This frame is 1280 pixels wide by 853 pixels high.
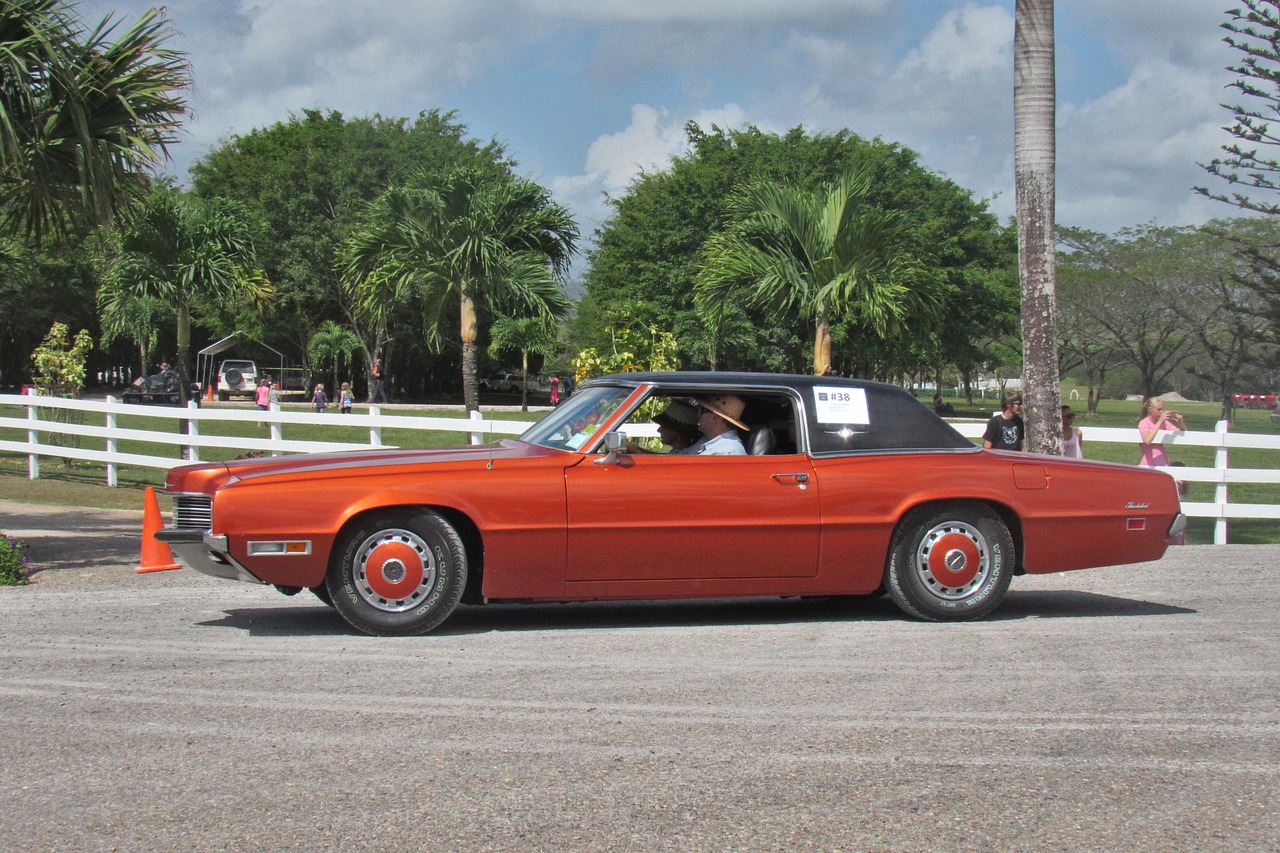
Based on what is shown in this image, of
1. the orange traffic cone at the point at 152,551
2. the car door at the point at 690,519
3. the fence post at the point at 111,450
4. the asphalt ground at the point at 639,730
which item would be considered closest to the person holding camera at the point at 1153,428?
the asphalt ground at the point at 639,730

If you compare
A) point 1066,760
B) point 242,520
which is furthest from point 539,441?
point 1066,760

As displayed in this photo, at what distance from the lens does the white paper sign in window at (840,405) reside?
7.17 m

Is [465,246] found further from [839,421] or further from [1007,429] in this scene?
[839,421]

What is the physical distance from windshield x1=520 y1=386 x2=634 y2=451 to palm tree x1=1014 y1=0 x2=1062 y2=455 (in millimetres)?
6053

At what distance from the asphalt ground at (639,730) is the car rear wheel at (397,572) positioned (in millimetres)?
152

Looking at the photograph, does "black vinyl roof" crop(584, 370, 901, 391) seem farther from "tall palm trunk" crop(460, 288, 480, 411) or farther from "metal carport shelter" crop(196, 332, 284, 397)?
"metal carport shelter" crop(196, 332, 284, 397)

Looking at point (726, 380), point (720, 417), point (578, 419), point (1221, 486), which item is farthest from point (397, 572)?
point (1221, 486)

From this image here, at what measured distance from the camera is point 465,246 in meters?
17.6

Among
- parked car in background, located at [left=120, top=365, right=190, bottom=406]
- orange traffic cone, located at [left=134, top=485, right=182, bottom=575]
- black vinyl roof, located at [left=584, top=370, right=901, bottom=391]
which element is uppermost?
parked car in background, located at [left=120, top=365, right=190, bottom=406]

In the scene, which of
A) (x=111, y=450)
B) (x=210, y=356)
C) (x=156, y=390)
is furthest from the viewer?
(x=210, y=356)

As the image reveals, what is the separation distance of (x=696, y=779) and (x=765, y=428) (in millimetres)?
3235

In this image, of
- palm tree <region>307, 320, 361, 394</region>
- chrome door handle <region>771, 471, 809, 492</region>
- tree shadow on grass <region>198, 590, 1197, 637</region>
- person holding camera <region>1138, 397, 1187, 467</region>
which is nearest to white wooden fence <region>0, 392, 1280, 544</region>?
person holding camera <region>1138, 397, 1187, 467</region>

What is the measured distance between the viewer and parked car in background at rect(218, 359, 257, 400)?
52.0 metres

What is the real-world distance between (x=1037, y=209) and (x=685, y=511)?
683 cm
